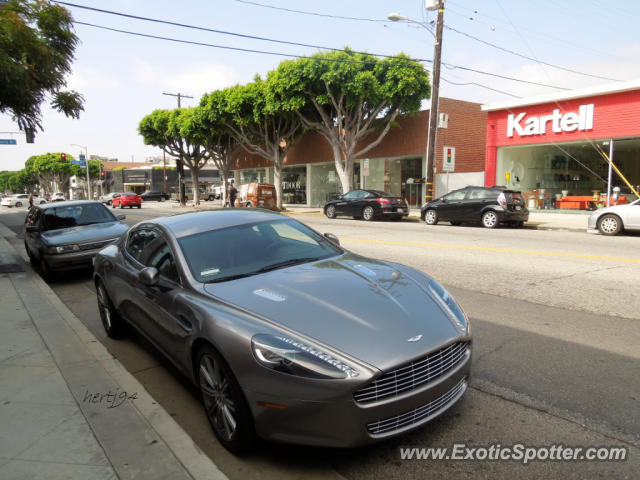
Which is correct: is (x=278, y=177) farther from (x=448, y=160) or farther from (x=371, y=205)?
(x=448, y=160)

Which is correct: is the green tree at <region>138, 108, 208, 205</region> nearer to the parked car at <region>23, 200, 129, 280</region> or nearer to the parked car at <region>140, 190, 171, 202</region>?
the parked car at <region>140, 190, 171, 202</region>

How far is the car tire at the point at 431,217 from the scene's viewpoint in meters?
18.5

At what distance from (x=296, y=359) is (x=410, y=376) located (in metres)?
0.67

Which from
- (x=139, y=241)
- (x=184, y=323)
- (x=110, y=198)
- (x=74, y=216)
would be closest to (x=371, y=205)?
(x=74, y=216)

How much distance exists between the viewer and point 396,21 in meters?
19.7

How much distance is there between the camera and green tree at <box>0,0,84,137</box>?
8.88 meters

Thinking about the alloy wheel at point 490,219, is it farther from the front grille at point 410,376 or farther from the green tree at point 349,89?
the front grille at point 410,376

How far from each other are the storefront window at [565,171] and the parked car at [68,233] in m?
18.7

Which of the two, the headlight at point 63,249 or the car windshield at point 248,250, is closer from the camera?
the car windshield at point 248,250

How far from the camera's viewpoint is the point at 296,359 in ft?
8.49

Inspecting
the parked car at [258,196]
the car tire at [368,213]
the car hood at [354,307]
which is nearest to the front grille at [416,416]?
the car hood at [354,307]

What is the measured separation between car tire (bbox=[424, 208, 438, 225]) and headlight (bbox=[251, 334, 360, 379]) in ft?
54.4

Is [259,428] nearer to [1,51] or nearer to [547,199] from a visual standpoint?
[1,51]

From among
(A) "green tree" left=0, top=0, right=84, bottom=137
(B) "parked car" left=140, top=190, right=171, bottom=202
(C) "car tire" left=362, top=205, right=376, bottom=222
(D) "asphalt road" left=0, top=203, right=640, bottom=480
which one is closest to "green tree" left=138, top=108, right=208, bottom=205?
(B) "parked car" left=140, top=190, right=171, bottom=202
